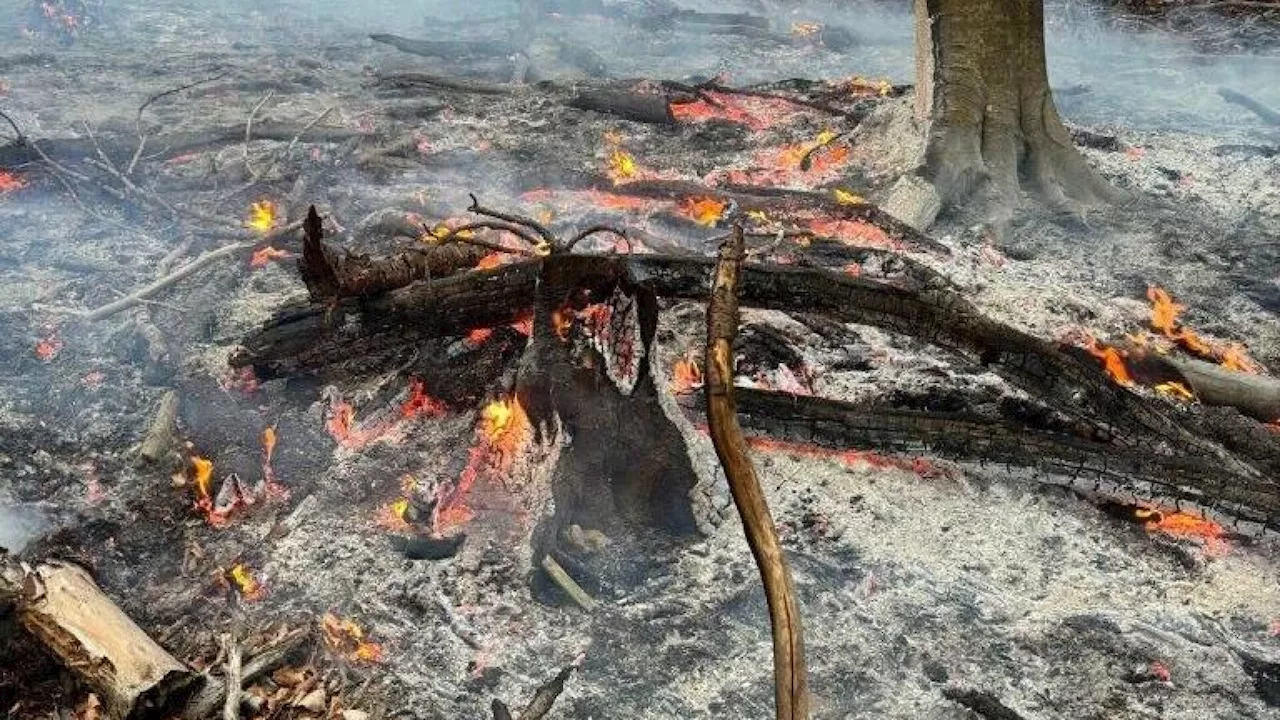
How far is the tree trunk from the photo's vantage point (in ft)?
24.1

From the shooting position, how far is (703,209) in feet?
24.1

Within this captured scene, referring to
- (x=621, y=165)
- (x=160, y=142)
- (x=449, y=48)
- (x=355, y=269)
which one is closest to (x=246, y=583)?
(x=355, y=269)

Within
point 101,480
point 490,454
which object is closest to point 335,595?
point 490,454

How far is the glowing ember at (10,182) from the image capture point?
7.46 meters

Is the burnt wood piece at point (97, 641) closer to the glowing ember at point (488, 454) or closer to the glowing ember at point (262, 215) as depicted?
the glowing ember at point (488, 454)

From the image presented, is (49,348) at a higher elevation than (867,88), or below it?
below

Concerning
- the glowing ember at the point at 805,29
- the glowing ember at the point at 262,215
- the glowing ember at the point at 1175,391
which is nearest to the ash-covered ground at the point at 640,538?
the glowing ember at the point at 262,215

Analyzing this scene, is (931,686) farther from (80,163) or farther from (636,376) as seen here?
(80,163)

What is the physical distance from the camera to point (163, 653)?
10.2ft

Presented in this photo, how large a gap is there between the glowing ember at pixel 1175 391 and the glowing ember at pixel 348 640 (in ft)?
14.0

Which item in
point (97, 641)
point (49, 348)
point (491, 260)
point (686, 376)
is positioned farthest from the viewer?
point (491, 260)

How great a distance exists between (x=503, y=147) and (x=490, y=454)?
16.7ft

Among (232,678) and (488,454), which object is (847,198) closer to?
(488,454)

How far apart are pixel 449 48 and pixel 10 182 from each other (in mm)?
6633
